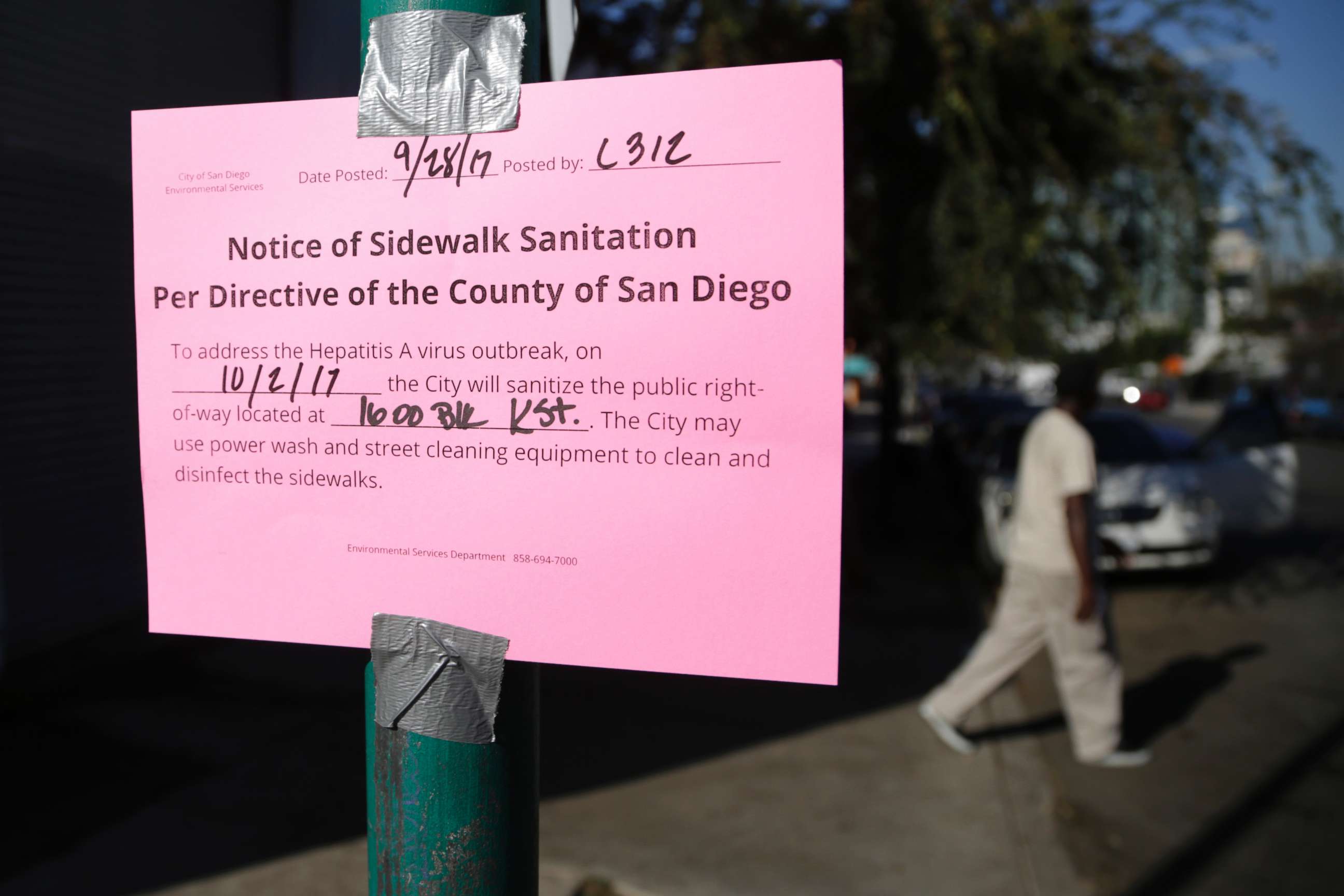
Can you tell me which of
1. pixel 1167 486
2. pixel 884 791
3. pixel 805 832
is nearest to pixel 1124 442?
pixel 1167 486

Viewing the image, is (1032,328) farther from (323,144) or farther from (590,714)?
(323,144)

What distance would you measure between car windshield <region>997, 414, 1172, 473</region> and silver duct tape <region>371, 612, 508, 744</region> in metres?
9.86

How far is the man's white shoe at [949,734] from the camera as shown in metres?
5.61

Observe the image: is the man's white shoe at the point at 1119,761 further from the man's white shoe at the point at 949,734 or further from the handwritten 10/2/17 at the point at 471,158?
the handwritten 10/2/17 at the point at 471,158

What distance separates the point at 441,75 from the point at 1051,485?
14.9 ft

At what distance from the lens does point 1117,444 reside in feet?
35.8

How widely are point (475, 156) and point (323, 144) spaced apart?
0.20m

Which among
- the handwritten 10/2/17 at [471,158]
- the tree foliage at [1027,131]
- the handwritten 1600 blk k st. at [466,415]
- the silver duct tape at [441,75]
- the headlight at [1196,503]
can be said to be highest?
the tree foliage at [1027,131]

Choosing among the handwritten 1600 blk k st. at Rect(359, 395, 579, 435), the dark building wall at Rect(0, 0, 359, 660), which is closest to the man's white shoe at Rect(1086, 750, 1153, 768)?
the dark building wall at Rect(0, 0, 359, 660)

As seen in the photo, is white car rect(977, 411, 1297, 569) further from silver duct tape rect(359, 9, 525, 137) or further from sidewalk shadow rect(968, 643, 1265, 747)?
silver duct tape rect(359, 9, 525, 137)

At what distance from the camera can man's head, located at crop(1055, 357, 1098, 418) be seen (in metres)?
5.49

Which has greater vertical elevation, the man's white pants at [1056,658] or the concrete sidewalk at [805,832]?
the man's white pants at [1056,658]

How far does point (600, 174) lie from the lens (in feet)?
4.38

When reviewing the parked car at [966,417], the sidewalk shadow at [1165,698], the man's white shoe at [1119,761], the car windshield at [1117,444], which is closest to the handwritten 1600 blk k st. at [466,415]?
the man's white shoe at [1119,761]
